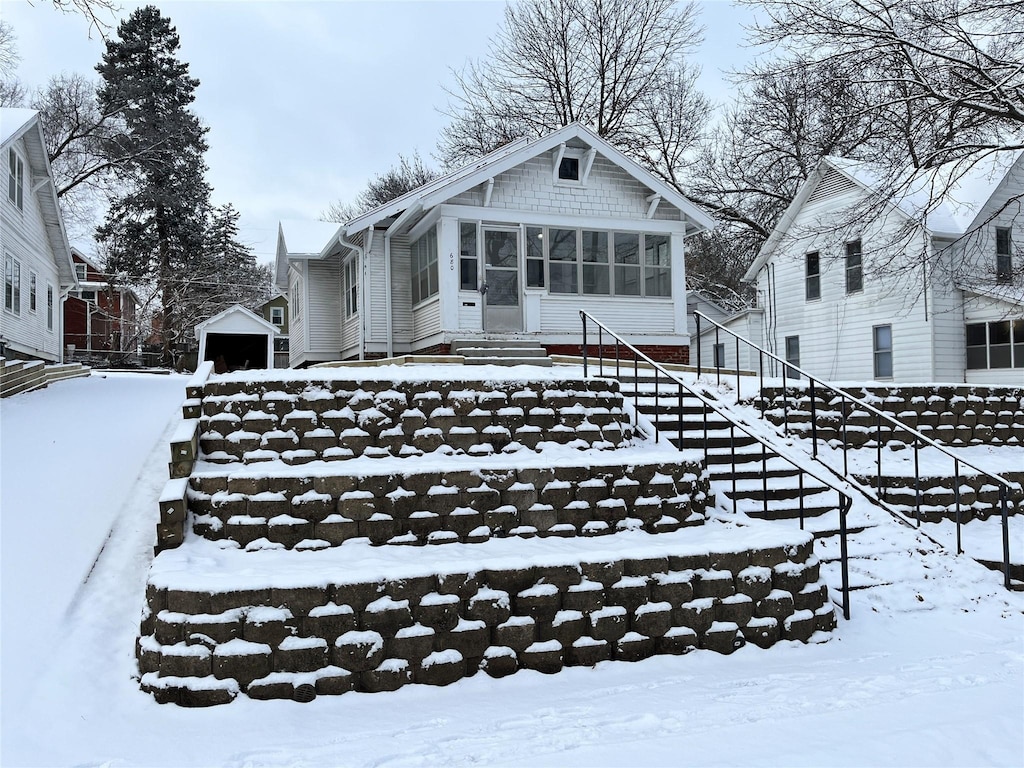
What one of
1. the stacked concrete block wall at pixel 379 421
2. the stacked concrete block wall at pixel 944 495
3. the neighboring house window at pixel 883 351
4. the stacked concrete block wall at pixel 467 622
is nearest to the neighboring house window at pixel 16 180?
the stacked concrete block wall at pixel 379 421

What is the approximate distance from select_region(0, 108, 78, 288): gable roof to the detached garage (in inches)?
164

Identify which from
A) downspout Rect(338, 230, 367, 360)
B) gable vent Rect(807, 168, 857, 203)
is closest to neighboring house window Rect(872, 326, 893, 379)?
gable vent Rect(807, 168, 857, 203)

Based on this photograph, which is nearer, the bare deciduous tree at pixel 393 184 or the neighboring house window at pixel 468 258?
the neighboring house window at pixel 468 258

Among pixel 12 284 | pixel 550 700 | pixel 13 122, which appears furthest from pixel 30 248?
pixel 550 700

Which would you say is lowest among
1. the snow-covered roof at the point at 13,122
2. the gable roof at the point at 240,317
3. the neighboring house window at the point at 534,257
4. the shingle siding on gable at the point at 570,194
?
the gable roof at the point at 240,317

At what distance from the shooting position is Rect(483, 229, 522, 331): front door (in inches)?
567

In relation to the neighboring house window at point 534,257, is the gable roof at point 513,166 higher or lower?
higher

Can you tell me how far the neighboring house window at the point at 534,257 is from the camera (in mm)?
14719

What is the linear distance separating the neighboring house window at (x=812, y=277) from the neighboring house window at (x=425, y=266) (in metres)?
10.8

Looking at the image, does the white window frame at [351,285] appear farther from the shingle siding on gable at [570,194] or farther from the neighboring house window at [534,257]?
the neighboring house window at [534,257]

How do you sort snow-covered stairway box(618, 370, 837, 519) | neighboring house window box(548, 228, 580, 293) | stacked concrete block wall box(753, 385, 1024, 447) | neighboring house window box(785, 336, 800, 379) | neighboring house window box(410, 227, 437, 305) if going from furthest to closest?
1. neighboring house window box(785, 336, 800, 379)
2. neighboring house window box(548, 228, 580, 293)
3. neighboring house window box(410, 227, 437, 305)
4. stacked concrete block wall box(753, 385, 1024, 447)
5. snow-covered stairway box(618, 370, 837, 519)

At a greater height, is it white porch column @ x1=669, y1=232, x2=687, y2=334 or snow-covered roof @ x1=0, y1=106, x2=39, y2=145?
snow-covered roof @ x1=0, y1=106, x2=39, y2=145

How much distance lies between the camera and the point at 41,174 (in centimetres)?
1925

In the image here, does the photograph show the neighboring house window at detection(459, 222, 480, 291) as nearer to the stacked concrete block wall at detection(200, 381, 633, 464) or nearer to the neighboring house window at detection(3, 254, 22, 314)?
the stacked concrete block wall at detection(200, 381, 633, 464)
